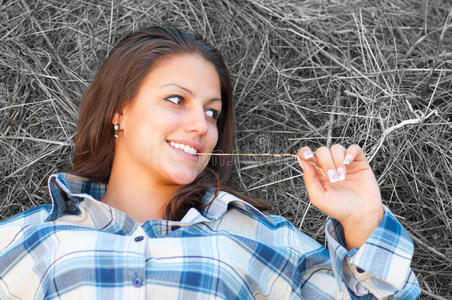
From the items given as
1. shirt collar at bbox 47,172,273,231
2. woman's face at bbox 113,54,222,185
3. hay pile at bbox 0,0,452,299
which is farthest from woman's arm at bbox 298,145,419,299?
hay pile at bbox 0,0,452,299

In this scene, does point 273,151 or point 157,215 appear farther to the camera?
point 273,151

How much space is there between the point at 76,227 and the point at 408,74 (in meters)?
1.72

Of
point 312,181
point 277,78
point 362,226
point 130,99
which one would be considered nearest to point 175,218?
point 130,99

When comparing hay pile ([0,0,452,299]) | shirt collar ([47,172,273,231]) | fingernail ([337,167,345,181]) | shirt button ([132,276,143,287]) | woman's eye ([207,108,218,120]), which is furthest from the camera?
hay pile ([0,0,452,299])

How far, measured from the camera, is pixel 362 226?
63.7 inches

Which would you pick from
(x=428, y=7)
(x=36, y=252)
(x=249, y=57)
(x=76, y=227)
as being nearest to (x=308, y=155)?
(x=76, y=227)

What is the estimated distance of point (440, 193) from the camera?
96.4 inches

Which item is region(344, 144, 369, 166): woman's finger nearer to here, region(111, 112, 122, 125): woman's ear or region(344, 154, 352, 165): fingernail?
region(344, 154, 352, 165): fingernail

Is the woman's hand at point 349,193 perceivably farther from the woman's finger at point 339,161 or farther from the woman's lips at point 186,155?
the woman's lips at point 186,155

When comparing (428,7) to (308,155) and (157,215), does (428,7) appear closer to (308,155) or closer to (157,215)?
(308,155)

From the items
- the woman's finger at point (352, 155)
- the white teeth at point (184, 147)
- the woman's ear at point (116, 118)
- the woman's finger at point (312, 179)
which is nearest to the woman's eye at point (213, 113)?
the white teeth at point (184, 147)

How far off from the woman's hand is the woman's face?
1.74 ft

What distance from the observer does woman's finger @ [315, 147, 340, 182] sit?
156 cm

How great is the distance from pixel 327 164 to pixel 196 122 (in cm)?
60
